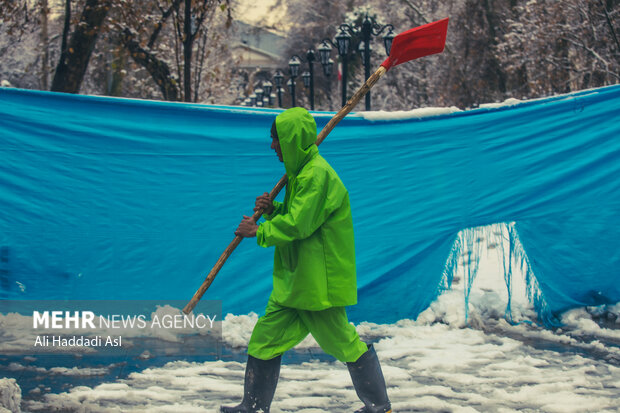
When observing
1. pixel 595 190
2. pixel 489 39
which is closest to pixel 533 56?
pixel 489 39

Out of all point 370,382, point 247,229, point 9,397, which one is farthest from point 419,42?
point 9,397

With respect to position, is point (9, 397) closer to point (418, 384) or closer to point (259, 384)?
point (259, 384)


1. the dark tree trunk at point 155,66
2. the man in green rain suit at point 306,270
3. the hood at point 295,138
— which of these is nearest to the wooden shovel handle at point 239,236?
the man in green rain suit at point 306,270

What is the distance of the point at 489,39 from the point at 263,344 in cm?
2747

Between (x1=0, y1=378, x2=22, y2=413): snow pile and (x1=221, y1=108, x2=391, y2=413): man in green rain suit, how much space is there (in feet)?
3.68

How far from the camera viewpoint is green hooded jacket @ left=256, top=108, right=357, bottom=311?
13.0 feet

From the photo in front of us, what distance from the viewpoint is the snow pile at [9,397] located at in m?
4.30

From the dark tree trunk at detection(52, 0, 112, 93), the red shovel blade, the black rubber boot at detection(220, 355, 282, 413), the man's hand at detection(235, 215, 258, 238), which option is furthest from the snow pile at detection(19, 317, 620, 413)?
the dark tree trunk at detection(52, 0, 112, 93)

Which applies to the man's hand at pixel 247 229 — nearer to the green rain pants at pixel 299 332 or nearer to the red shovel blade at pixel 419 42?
the green rain pants at pixel 299 332

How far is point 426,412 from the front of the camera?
4438mm

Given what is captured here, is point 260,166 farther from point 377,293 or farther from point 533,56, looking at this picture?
point 533,56

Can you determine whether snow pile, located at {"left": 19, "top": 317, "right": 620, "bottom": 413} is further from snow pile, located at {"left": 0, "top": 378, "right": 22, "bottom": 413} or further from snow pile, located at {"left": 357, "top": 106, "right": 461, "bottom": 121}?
snow pile, located at {"left": 357, "top": 106, "right": 461, "bottom": 121}

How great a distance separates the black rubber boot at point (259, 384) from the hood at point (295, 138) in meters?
0.98

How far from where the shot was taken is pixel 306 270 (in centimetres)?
405
